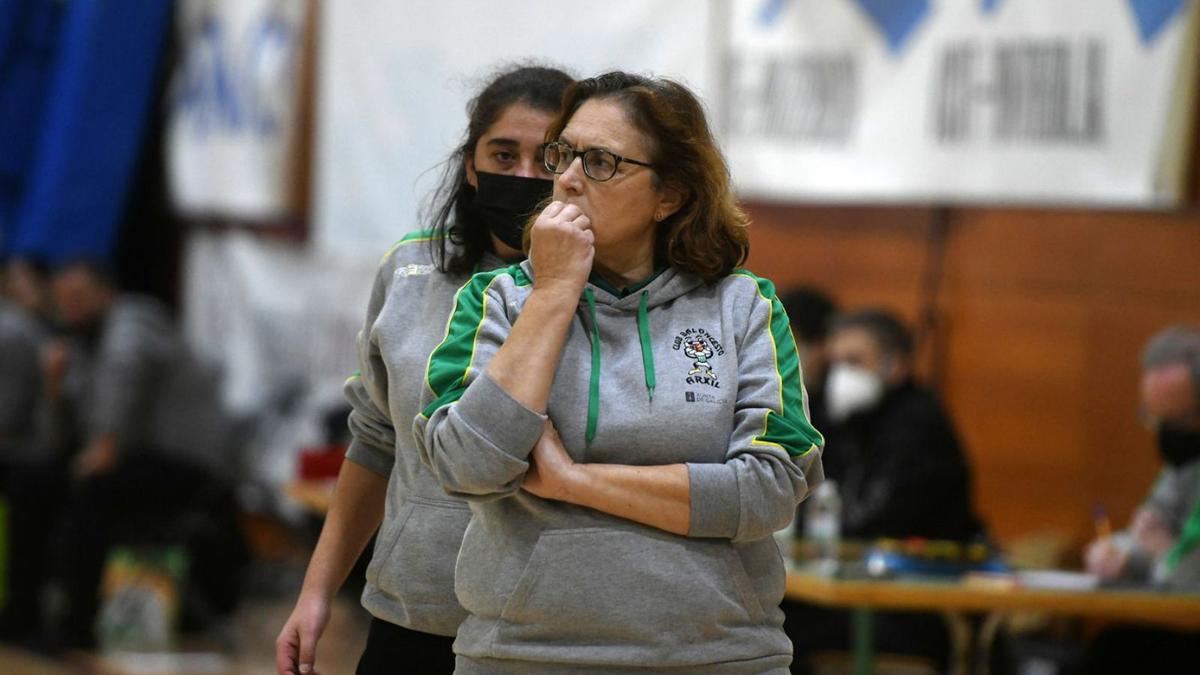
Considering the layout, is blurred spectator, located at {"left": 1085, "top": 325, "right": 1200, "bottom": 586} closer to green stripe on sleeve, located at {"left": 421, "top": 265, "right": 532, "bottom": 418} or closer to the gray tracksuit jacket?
the gray tracksuit jacket

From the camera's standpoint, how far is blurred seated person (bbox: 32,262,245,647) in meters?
8.11

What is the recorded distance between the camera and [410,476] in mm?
2564

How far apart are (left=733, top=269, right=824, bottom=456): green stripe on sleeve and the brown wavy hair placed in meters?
0.06

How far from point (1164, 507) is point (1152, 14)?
1706mm

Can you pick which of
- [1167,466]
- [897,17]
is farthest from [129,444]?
[1167,466]

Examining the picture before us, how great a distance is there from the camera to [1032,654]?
18.0ft

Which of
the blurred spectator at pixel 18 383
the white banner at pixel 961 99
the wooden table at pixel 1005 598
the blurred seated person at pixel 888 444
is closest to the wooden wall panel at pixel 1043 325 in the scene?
the white banner at pixel 961 99

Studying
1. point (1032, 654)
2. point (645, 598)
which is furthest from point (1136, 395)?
point (645, 598)

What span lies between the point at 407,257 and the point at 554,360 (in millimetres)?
699

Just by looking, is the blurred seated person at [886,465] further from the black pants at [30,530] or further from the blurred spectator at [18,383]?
the blurred spectator at [18,383]

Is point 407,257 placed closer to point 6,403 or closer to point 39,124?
point 6,403

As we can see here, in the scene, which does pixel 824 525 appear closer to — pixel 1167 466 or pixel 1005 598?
pixel 1005 598

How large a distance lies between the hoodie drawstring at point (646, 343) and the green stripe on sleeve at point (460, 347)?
0.50 feet

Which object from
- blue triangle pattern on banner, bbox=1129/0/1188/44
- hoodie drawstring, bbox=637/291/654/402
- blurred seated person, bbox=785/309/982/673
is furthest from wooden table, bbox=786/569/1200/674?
hoodie drawstring, bbox=637/291/654/402
